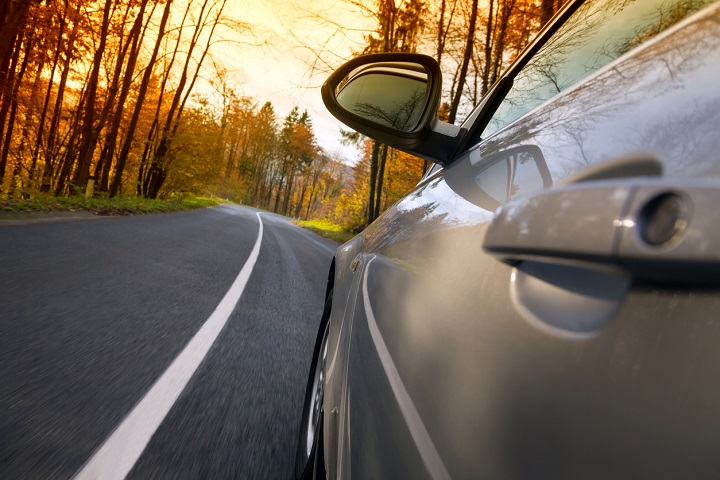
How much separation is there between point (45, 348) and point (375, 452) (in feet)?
8.85

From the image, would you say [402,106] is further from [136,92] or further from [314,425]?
[136,92]

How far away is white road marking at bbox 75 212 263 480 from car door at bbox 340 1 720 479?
1214 millimetres

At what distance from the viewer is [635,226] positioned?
46cm

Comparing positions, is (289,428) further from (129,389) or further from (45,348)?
(45,348)

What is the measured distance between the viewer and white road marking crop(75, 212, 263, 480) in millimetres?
1734

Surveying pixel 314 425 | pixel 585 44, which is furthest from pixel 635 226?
pixel 314 425

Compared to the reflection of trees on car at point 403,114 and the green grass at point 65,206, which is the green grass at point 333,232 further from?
the reflection of trees on car at point 403,114

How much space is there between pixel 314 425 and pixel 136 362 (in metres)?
1.53

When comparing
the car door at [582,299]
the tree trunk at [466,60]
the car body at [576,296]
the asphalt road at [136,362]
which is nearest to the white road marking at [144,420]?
the asphalt road at [136,362]

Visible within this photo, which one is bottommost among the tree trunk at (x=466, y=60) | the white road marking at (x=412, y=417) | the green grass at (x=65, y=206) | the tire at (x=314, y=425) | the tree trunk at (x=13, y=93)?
the green grass at (x=65, y=206)

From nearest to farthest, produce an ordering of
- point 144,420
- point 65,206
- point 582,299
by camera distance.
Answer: point 582,299
point 144,420
point 65,206

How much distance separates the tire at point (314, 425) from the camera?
4.95 feet

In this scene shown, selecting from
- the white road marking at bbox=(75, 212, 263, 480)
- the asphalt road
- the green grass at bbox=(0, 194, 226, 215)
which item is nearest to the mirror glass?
the asphalt road

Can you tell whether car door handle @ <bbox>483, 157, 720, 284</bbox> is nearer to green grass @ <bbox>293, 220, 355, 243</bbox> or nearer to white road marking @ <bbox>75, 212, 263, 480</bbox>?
white road marking @ <bbox>75, 212, 263, 480</bbox>
